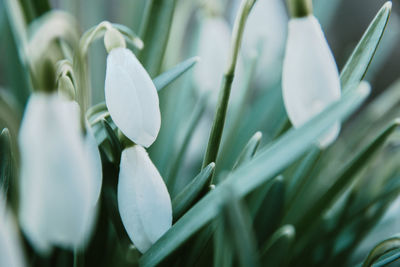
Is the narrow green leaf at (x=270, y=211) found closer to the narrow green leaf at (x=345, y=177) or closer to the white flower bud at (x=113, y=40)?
the narrow green leaf at (x=345, y=177)

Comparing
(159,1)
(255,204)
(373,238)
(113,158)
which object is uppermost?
(159,1)

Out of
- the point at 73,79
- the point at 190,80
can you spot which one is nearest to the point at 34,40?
the point at 73,79

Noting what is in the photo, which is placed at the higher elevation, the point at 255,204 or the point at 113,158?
the point at 113,158

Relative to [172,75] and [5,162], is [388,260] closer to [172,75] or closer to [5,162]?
[172,75]

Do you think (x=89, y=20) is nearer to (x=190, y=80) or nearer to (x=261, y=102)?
(x=190, y=80)

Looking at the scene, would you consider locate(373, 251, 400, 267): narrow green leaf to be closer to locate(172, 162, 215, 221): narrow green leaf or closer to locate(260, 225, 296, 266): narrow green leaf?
locate(260, 225, 296, 266): narrow green leaf

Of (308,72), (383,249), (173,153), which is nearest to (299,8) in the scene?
(308,72)

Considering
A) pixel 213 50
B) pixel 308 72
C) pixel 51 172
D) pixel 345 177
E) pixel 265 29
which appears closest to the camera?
pixel 51 172
